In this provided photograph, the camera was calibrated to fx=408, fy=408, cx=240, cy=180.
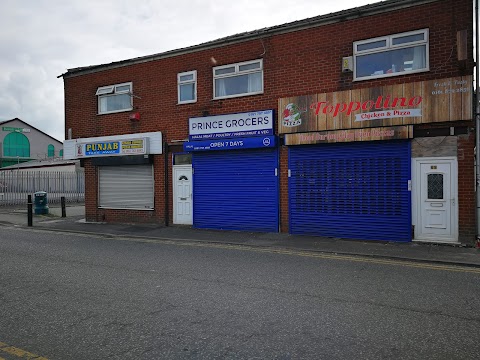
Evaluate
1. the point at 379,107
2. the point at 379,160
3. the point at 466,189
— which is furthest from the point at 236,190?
the point at 466,189

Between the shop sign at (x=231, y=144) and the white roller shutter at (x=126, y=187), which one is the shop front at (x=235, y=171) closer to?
the shop sign at (x=231, y=144)

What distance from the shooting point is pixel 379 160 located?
1109 cm

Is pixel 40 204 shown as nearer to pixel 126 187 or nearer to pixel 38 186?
pixel 126 187

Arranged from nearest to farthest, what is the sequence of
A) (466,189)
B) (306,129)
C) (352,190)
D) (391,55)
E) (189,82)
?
1. (466,189)
2. (391,55)
3. (352,190)
4. (306,129)
5. (189,82)

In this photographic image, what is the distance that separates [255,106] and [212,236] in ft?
14.2

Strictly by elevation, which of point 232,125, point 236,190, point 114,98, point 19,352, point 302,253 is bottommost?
point 302,253

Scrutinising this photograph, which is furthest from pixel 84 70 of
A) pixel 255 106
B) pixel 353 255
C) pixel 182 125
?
pixel 353 255

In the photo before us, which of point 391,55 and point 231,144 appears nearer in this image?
point 391,55

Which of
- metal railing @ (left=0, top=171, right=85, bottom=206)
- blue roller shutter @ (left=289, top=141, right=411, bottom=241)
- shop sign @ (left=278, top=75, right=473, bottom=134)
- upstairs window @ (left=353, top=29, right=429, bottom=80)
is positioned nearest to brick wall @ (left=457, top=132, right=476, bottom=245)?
shop sign @ (left=278, top=75, right=473, bottom=134)

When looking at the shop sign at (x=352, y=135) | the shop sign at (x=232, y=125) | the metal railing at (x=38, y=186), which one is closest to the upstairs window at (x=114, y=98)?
the shop sign at (x=232, y=125)

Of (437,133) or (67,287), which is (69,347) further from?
(437,133)

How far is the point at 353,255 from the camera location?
9.16 m

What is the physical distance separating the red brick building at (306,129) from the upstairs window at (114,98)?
70 mm

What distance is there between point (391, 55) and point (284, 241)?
5792 millimetres
